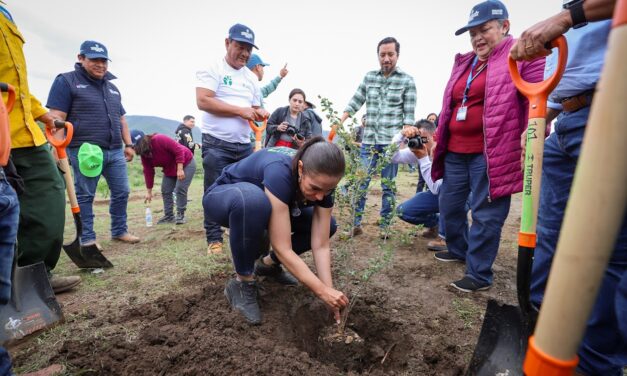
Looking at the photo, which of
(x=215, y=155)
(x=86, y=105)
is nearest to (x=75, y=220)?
(x=215, y=155)

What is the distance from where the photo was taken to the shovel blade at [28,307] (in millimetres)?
1926

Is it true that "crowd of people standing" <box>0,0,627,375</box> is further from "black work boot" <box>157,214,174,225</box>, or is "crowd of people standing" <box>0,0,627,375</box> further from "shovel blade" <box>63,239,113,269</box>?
"black work boot" <box>157,214,174,225</box>

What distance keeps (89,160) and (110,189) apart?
602 millimetres

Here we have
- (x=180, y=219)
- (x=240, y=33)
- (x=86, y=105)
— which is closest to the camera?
(x=240, y=33)

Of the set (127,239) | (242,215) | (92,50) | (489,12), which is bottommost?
(127,239)

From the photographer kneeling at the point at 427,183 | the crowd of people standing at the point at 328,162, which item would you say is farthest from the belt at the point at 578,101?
the photographer kneeling at the point at 427,183

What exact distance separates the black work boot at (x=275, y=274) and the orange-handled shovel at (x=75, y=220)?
153 cm

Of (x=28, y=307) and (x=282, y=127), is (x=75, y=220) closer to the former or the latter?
(x=28, y=307)

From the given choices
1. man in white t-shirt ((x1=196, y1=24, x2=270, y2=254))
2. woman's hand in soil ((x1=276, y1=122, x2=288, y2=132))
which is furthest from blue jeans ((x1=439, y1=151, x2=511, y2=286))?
woman's hand in soil ((x1=276, y1=122, x2=288, y2=132))

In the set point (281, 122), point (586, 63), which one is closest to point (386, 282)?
point (586, 63)

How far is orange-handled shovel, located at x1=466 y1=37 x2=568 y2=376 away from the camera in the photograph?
1.47 m

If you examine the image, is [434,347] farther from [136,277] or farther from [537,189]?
[136,277]

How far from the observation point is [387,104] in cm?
439

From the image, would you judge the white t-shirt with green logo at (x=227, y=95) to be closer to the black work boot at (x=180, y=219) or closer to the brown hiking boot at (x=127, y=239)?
the brown hiking boot at (x=127, y=239)
